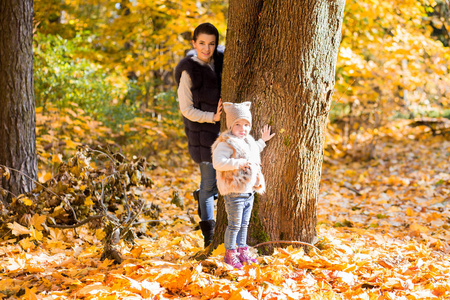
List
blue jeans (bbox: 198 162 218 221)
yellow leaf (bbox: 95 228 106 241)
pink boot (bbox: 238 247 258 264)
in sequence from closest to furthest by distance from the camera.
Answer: pink boot (bbox: 238 247 258 264) → blue jeans (bbox: 198 162 218 221) → yellow leaf (bbox: 95 228 106 241)

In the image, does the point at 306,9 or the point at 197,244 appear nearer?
the point at 306,9

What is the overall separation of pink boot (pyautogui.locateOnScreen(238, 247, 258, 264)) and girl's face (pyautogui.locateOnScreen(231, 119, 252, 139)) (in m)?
Result: 0.78

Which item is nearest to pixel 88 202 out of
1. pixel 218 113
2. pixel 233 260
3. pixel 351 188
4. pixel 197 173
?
pixel 218 113

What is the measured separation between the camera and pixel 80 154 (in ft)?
12.5

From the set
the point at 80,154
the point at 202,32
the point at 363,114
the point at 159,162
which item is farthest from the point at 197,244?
the point at 363,114

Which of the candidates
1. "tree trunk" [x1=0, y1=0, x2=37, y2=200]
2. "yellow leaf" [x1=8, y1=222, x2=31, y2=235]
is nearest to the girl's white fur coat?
"yellow leaf" [x1=8, y1=222, x2=31, y2=235]

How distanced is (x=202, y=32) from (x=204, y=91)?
1.50 feet

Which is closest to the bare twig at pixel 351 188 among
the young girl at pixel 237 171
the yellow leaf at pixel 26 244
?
the young girl at pixel 237 171

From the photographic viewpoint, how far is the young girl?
2574mm

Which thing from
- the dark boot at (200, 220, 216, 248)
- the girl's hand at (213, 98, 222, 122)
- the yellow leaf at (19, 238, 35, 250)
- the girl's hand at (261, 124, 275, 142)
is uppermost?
the girl's hand at (213, 98, 222, 122)

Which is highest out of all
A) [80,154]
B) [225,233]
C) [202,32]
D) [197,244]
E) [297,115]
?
[202,32]

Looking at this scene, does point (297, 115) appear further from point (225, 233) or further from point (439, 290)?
point (439, 290)

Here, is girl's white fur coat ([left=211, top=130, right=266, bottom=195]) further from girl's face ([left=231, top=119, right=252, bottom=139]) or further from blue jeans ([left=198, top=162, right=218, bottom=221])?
blue jeans ([left=198, top=162, right=218, bottom=221])

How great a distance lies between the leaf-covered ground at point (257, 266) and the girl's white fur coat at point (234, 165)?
1.77 ft
